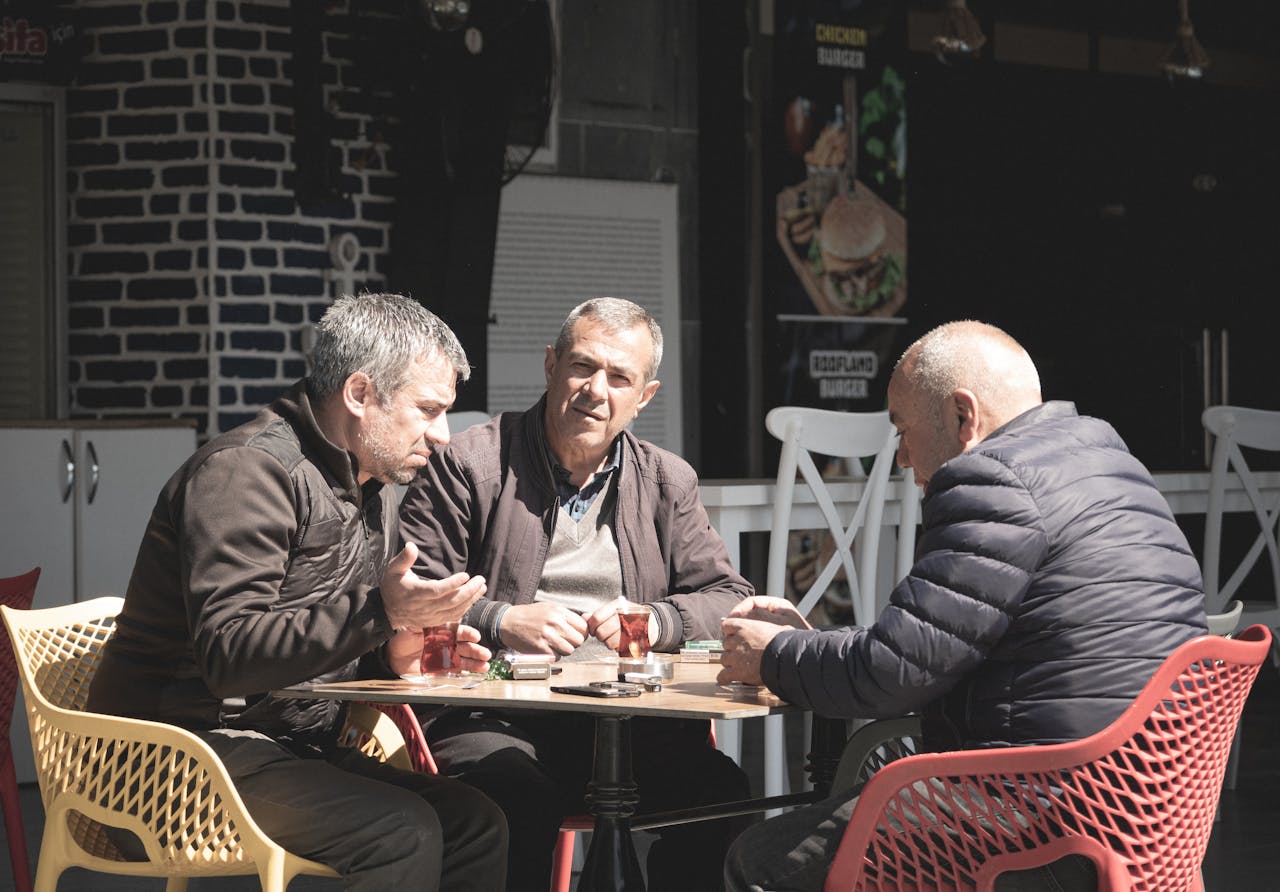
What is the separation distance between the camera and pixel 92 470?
5684 mm

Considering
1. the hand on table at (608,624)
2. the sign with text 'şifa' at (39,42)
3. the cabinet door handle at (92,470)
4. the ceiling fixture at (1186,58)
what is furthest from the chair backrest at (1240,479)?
the sign with text 'şifa' at (39,42)

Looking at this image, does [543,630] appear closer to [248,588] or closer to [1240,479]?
[248,588]

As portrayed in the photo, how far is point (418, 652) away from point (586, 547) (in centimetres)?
66

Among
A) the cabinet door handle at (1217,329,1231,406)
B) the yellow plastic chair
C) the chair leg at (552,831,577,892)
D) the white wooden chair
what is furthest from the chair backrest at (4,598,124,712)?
the cabinet door handle at (1217,329,1231,406)

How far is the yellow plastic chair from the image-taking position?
2.53 m

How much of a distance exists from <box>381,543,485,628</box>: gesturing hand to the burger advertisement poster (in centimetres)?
539

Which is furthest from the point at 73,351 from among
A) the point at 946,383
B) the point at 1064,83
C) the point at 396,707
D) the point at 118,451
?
the point at 1064,83

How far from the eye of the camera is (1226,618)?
3166 mm

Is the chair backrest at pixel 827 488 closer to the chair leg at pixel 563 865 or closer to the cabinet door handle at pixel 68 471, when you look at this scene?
the chair leg at pixel 563 865

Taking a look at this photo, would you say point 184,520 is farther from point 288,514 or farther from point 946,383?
point 946,383

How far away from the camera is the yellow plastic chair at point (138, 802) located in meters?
2.53

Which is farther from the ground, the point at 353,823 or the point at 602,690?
the point at 602,690

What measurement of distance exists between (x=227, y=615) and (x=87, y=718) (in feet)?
0.88

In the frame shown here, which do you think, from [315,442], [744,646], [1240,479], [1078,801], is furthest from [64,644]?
[1240,479]
